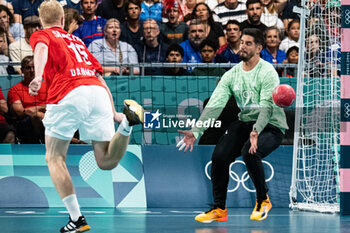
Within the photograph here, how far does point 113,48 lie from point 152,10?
1.22 m

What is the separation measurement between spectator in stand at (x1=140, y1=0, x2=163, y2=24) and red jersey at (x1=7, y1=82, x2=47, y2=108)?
9.09ft

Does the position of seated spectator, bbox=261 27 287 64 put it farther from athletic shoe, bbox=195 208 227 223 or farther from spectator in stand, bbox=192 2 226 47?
athletic shoe, bbox=195 208 227 223

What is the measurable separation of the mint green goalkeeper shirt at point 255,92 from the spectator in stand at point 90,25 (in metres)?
3.66

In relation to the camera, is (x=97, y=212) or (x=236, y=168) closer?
(x=97, y=212)

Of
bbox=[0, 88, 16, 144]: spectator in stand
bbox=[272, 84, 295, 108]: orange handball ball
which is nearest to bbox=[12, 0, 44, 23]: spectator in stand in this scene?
bbox=[0, 88, 16, 144]: spectator in stand

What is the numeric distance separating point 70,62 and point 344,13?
392 cm

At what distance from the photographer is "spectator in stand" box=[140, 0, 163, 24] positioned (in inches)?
460

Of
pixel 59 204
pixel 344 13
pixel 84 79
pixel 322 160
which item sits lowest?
pixel 59 204

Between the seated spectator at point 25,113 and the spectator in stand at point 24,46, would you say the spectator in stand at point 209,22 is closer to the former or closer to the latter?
the spectator in stand at point 24,46

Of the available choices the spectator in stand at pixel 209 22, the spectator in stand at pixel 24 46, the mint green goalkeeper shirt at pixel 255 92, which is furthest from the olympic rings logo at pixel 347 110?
the spectator in stand at pixel 24 46

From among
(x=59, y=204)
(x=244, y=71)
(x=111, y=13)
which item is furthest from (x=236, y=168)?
(x=111, y=13)

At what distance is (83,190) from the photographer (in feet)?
31.2

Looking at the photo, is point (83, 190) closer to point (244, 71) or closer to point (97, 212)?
point (97, 212)

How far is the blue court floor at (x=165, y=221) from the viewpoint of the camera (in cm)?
677
